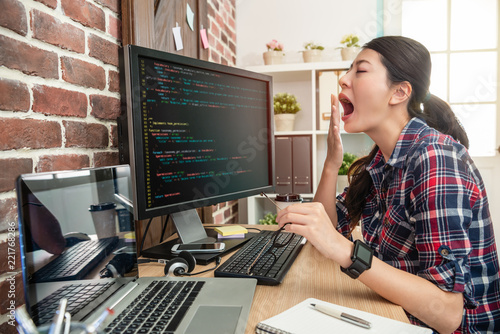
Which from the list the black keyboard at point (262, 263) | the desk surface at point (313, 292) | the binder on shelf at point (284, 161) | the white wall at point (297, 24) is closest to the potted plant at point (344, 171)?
the binder on shelf at point (284, 161)

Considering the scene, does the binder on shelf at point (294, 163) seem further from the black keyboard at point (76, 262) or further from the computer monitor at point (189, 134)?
the black keyboard at point (76, 262)

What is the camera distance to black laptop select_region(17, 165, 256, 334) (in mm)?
507

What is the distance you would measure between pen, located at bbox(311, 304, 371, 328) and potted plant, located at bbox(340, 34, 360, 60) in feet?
6.90

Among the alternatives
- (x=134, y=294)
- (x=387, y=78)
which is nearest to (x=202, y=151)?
(x=134, y=294)

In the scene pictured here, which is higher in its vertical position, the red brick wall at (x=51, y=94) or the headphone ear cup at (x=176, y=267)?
the red brick wall at (x=51, y=94)

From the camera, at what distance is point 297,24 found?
8.81ft

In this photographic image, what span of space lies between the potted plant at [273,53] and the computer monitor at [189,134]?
1.24 metres

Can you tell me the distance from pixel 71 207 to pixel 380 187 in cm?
90

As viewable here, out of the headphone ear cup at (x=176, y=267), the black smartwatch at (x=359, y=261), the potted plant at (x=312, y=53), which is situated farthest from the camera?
the potted plant at (x=312, y=53)

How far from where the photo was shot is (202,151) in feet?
3.52

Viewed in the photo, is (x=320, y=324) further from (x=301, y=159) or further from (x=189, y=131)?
(x=301, y=159)

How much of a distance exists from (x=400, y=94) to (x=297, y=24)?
1788mm

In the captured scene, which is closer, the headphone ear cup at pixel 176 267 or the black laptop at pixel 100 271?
the black laptop at pixel 100 271

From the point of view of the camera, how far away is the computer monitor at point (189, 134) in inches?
35.4
